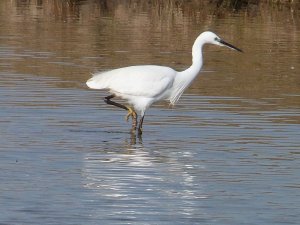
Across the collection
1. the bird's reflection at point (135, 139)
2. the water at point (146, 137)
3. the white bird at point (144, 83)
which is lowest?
the bird's reflection at point (135, 139)

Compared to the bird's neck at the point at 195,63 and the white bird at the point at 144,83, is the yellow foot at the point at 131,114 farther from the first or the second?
the bird's neck at the point at 195,63

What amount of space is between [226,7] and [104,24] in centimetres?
562

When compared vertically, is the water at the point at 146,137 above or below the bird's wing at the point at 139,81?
below

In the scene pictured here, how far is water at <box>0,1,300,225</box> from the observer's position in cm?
905

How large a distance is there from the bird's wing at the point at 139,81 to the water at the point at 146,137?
1.57 feet

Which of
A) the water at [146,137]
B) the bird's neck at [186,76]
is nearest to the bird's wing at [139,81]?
the bird's neck at [186,76]

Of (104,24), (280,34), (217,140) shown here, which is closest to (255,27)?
(280,34)

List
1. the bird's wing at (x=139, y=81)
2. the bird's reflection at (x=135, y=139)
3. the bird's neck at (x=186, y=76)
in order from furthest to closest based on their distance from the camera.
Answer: the bird's neck at (x=186, y=76), the bird's wing at (x=139, y=81), the bird's reflection at (x=135, y=139)

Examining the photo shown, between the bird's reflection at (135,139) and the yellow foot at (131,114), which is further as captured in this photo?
the yellow foot at (131,114)

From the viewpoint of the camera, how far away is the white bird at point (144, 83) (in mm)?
13086

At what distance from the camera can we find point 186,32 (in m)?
25.0

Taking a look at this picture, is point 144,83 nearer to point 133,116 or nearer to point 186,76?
point 133,116

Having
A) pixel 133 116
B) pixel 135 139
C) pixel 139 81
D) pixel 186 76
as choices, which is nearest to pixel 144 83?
pixel 139 81

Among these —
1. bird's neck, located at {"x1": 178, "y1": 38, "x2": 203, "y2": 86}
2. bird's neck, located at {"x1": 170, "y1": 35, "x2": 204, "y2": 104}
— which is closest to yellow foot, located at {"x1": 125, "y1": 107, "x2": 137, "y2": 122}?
bird's neck, located at {"x1": 170, "y1": 35, "x2": 204, "y2": 104}
